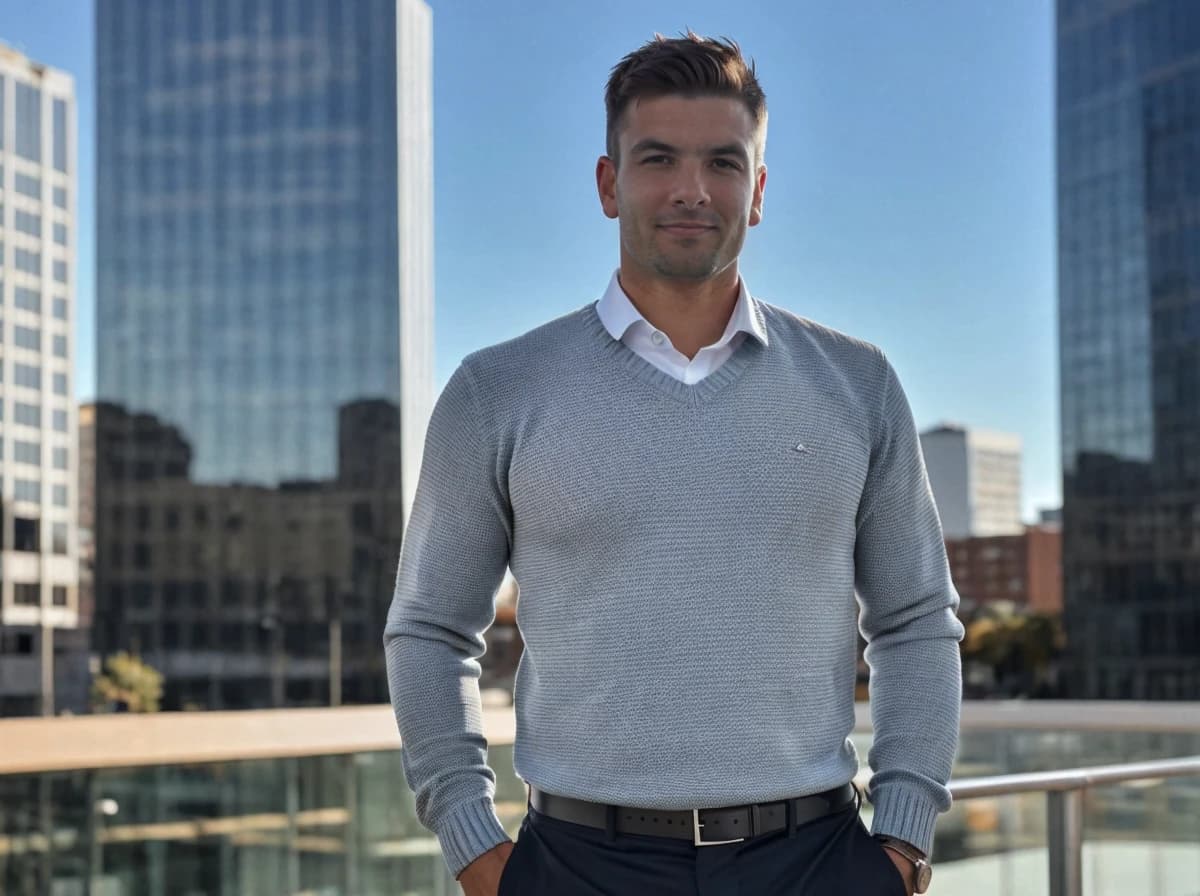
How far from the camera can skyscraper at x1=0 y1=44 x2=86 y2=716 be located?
69812mm

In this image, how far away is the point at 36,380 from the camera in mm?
76312

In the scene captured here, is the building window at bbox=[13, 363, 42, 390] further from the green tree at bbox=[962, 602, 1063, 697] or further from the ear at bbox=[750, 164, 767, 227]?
the ear at bbox=[750, 164, 767, 227]

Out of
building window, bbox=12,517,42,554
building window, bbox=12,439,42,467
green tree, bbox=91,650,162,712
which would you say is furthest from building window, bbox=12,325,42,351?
green tree, bbox=91,650,162,712

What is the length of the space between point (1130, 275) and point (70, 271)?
168 ft

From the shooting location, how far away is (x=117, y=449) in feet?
200

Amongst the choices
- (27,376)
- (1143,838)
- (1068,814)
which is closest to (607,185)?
(1068,814)

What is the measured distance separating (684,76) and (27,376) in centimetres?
7954

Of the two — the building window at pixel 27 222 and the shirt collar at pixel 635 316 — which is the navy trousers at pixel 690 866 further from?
the building window at pixel 27 222

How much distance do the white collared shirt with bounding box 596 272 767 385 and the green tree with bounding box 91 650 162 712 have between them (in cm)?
5888

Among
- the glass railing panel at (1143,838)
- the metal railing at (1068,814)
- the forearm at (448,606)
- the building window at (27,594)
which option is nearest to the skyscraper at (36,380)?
the building window at (27,594)

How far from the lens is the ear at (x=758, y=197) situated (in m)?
1.76

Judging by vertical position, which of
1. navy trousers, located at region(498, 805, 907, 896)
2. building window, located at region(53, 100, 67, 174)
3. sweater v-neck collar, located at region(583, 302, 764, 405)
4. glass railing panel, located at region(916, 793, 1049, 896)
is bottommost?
glass railing panel, located at region(916, 793, 1049, 896)

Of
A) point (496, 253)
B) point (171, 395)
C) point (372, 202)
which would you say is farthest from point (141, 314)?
point (496, 253)

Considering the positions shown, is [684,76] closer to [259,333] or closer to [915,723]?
[915,723]
